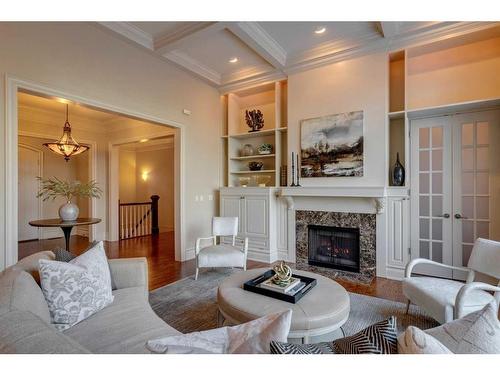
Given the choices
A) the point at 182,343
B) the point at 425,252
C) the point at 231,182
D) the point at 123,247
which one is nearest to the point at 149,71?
the point at 231,182

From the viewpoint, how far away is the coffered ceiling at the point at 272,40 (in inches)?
123

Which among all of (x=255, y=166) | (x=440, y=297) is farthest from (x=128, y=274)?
(x=255, y=166)

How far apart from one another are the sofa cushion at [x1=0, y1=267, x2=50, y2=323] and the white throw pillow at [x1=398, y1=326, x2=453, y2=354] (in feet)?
4.83

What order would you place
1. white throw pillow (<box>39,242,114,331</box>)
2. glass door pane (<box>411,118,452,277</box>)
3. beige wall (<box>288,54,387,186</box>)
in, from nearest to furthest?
white throw pillow (<box>39,242,114,331</box>), glass door pane (<box>411,118,452,277</box>), beige wall (<box>288,54,387,186</box>)

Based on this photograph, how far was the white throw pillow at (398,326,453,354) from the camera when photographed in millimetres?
671

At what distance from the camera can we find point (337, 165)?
3820 mm

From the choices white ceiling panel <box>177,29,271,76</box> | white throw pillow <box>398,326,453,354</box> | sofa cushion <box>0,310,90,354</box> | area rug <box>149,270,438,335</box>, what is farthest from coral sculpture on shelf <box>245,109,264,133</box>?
white throw pillow <box>398,326,453,354</box>

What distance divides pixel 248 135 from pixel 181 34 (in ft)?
6.73

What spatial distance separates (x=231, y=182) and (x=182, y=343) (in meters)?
4.32

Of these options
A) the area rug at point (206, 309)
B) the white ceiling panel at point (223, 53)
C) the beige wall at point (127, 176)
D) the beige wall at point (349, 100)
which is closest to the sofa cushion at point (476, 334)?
the area rug at point (206, 309)

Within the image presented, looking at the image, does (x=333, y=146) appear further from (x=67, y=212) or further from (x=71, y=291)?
(x=67, y=212)

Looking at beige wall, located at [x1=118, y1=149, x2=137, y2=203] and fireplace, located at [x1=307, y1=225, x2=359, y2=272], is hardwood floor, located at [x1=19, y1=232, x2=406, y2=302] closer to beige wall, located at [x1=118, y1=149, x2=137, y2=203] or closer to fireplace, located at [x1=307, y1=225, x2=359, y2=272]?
fireplace, located at [x1=307, y1=225, x2=359, y2=272]

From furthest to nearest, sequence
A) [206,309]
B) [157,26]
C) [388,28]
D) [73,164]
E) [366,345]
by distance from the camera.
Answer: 1. [73,164]
2. [157,26]
3. [388,28]
4. [206,309]
5. [366,345]

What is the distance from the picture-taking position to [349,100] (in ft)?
12.2
